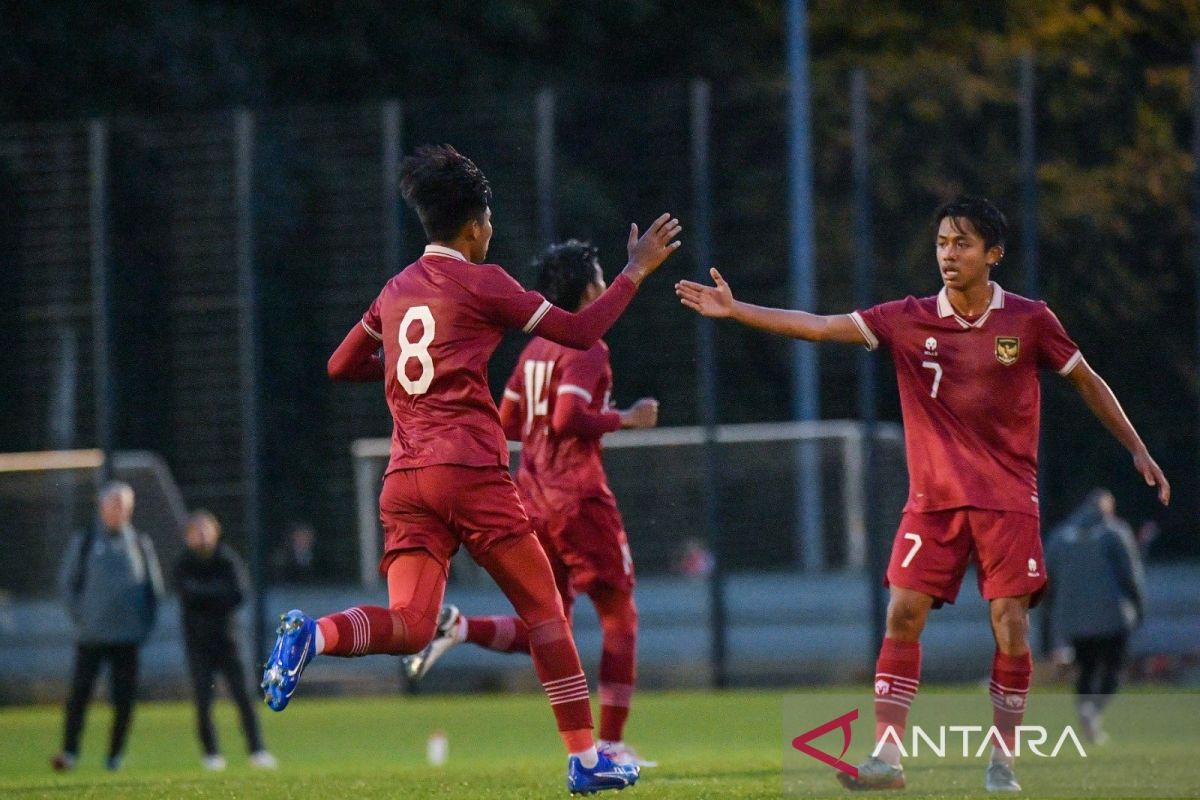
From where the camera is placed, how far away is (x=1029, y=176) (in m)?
19.5

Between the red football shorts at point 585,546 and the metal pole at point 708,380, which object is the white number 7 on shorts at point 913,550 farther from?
the metal pole at point 708,380

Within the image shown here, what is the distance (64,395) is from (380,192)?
4080 millimetres

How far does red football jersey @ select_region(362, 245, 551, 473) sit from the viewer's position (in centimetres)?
729

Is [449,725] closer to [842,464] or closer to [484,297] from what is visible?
[842,464]

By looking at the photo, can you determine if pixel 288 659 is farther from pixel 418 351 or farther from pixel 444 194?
pixel 444 194

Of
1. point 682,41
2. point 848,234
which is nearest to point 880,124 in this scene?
point 848,234

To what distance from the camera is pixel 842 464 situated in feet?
66.8

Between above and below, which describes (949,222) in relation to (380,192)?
below

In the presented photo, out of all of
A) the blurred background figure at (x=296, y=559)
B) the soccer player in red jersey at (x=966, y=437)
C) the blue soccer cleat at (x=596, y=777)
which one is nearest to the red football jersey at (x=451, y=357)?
the soccer player in red jersey at (x=966, y=437)

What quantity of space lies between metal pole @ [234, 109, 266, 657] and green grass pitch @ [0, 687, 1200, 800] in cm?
153

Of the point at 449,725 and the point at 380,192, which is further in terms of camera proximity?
the point at 380,192

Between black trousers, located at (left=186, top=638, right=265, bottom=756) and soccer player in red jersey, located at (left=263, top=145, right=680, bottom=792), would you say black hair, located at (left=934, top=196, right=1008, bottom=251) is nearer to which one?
soccer player in red jersey, located at (left=263, top=145, right=680, bottom=792)

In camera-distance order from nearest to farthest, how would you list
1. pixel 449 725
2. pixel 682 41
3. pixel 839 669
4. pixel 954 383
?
pixel 954 383, pixel 449 725, pixel 839 669, pixel 682 41

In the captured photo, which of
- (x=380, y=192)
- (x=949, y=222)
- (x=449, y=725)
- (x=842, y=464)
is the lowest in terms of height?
(x=449, y=725)
